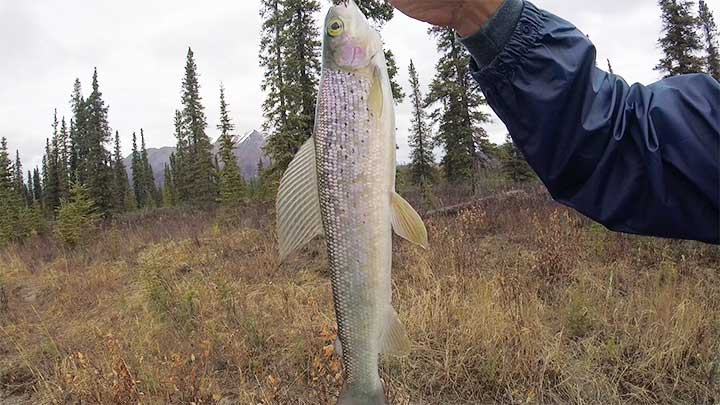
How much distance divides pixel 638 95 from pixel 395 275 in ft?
21.1

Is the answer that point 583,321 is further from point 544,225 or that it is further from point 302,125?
point 302,125

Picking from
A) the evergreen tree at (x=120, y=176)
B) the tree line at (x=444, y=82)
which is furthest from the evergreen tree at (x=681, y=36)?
the evergreen tree at (x=120, y=176)

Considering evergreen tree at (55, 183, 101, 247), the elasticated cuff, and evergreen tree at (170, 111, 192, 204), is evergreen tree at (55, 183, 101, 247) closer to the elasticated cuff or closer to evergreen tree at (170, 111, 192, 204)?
the elasticated cuff

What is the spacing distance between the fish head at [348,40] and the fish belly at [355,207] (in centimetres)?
5

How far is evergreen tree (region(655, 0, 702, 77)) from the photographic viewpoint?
2500cm

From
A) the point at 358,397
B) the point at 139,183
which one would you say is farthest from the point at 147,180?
the point at 358,397

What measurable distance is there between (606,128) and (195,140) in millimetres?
49724

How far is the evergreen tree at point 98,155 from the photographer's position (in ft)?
124

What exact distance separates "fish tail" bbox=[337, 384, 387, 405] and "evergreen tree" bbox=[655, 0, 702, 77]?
1179 inches

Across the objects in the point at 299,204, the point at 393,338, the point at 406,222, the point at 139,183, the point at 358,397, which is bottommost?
the point at 358,397

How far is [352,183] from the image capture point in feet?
5.13

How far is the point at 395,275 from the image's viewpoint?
25.0 ft

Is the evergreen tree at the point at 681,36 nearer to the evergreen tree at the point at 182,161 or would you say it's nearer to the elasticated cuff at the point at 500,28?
the elasticated cuff at the point at 500,28

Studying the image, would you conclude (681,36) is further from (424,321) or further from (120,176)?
(120,176)
